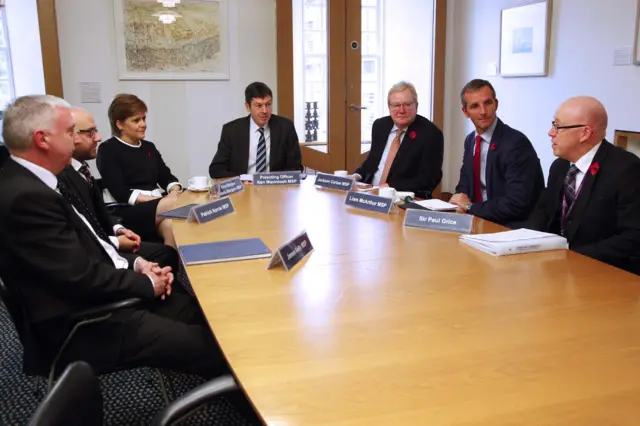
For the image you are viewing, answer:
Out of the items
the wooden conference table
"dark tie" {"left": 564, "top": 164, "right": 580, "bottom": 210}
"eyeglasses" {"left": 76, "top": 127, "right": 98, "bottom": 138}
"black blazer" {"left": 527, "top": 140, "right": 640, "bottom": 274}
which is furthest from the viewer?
"eyeglasses" {"left": 76, "top": 127, "right": 98, "bottom": 138}

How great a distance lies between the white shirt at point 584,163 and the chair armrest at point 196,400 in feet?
5.89

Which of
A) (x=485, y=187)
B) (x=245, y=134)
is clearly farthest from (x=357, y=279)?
(x=245, y=134)

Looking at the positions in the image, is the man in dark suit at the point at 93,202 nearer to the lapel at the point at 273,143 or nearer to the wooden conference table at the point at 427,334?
the wooden conference table at the point at 427,334

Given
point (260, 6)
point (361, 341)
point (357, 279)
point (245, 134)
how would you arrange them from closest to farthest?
1. point (361, 341)
2. point (357, 279)
3. point (245, 134)
4. point (260, 6)

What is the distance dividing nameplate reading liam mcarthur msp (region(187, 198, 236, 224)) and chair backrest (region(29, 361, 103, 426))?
1.51 m

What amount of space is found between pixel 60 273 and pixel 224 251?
0.56 meters

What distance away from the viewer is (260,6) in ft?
18.0

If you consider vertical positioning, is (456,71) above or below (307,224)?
above

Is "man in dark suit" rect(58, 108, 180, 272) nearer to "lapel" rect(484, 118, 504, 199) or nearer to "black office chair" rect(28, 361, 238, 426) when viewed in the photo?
"black office chair" rect(28, 361, 238, 426)

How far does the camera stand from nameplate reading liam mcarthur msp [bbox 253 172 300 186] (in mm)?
3504

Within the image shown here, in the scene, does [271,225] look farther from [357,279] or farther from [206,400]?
[206,400]

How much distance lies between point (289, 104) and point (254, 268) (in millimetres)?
3971

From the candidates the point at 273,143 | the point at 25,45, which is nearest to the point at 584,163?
the point at 273,143

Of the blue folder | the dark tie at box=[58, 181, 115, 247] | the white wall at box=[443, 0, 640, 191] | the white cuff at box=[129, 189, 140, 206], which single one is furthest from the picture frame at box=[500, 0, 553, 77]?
the dark tie at box=[58, 181, 115, 247]
